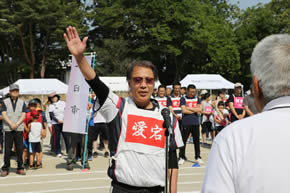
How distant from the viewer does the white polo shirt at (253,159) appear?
1.38 metres

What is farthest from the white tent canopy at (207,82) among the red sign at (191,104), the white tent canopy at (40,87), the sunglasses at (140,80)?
the sunglasses at (140,80)

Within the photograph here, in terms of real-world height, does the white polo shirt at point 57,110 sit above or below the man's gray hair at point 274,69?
below

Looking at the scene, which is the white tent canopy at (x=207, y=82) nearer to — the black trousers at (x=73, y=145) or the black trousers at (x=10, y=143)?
the black trousers at (x=73, y=145)

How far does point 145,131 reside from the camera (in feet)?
9.98

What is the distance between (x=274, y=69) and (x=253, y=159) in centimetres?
38

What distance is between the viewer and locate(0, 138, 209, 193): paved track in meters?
7.93

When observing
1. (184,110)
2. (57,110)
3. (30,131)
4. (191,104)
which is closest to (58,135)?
(57,110)

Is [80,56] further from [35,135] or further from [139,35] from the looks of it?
[139,35]

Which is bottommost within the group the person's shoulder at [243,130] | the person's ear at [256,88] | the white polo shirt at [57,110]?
the white polo shirt at [57,110]

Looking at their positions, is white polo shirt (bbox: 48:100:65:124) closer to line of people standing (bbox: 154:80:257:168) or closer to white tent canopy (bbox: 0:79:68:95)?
line of people standing (bbox: 154:80:257:168)

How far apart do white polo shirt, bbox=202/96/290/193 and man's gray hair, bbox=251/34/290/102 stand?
12cm

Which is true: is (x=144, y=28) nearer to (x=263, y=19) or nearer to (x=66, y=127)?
(x=263, y=19)

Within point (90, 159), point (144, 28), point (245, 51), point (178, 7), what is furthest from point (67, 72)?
point (90, 159)

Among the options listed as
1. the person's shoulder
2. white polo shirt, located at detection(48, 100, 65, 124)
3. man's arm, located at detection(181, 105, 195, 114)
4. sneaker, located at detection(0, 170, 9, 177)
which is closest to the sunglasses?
the person's shoulder
